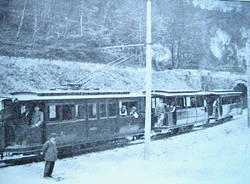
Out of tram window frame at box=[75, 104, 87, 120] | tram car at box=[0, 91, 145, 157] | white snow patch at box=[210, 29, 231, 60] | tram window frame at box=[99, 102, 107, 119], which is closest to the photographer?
tram car at box=[0, 91, 145, 157]

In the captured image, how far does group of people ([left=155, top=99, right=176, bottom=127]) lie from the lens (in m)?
13.4

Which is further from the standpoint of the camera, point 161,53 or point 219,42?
point 161,53

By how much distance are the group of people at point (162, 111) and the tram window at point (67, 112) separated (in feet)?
17.0

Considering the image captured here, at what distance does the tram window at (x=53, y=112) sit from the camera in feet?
29.4

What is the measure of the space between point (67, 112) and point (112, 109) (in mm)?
2221

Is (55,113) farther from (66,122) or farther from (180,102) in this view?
(180,102)

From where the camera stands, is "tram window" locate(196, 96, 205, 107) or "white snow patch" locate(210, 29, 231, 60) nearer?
"white snow patch" locate(210, 29, 231, 60)

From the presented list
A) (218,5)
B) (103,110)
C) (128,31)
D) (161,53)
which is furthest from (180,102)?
(128,31)

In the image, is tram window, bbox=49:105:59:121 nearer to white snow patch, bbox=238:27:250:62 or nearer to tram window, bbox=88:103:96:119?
tram window, bbox=88:103:96:119

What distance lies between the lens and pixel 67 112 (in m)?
9.48

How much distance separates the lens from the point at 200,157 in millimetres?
8477

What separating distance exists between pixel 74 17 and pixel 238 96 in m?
13.4

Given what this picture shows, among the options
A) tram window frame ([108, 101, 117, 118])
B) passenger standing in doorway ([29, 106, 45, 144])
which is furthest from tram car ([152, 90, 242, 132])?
passenger standing in doorway ([29, 106, 45, 144])

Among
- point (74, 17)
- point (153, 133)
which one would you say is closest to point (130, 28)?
point (74, 17)
